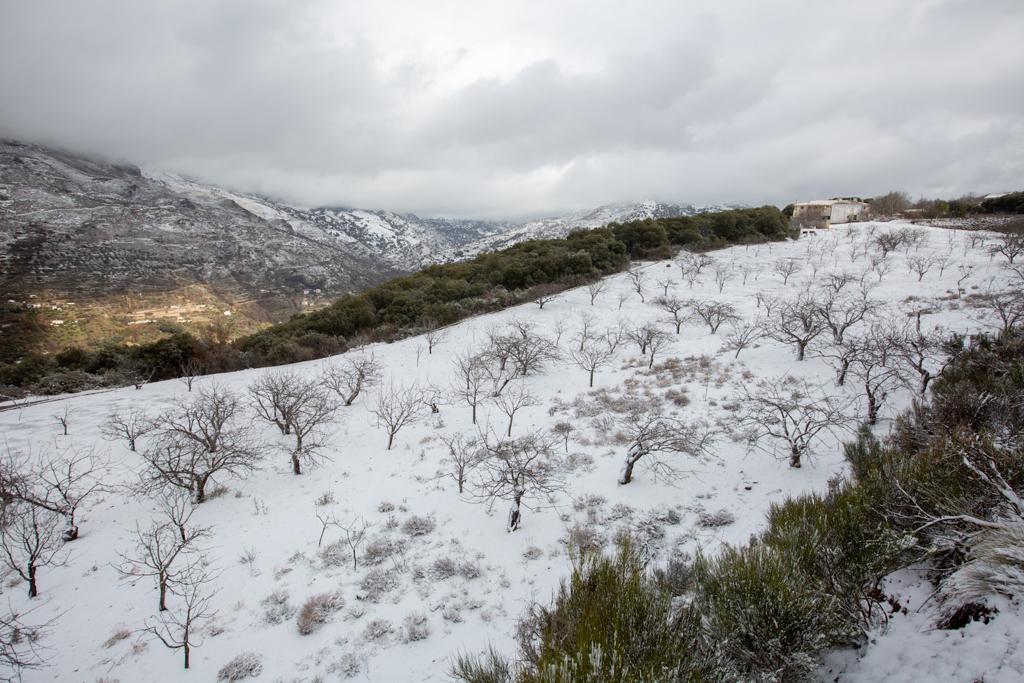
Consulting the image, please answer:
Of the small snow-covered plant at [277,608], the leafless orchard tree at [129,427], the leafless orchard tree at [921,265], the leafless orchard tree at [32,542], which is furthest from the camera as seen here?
the leafless orchard tree at [921,265]

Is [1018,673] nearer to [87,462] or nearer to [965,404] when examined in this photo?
[965,404]

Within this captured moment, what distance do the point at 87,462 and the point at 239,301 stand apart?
281ft

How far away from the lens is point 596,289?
34.8 meters

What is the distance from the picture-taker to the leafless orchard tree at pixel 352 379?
64.7 ft

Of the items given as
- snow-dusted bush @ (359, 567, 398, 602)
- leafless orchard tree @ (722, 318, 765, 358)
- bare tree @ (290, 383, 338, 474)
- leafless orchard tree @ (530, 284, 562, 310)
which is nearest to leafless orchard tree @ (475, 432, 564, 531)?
snow-dusted bush @ (359, 567, 398, 602)

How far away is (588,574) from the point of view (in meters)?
4.19

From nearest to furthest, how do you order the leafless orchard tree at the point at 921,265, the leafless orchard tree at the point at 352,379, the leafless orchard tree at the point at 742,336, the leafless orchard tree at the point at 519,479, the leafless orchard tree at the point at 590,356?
the leafless orchard tree at the point at 519,479, the leafless orchard tree at the point at 352,379, the leafless orchard tree at the point at 742,336, the leafless orchard tree at the point at 590,356, the leafless orchard tree at the point at 921,265

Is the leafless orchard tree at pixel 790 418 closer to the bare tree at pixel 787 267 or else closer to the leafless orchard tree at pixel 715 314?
the leafless orchard tree at pixel 715 314

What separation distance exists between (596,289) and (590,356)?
15.1 m

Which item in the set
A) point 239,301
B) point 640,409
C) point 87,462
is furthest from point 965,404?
point 239,301

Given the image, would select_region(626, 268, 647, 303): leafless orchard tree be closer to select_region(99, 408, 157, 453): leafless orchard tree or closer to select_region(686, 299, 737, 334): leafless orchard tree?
select_region(686, 299, 737, 334): leafless orchard tree

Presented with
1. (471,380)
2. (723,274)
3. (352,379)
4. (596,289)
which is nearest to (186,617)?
(352,379)

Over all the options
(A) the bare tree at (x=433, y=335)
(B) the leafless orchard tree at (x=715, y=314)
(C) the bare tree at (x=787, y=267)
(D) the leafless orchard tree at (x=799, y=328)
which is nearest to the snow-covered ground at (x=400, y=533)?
(D) the leafless orchard tree at (x=799, y=328)

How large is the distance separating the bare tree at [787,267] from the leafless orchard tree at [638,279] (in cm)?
1236
